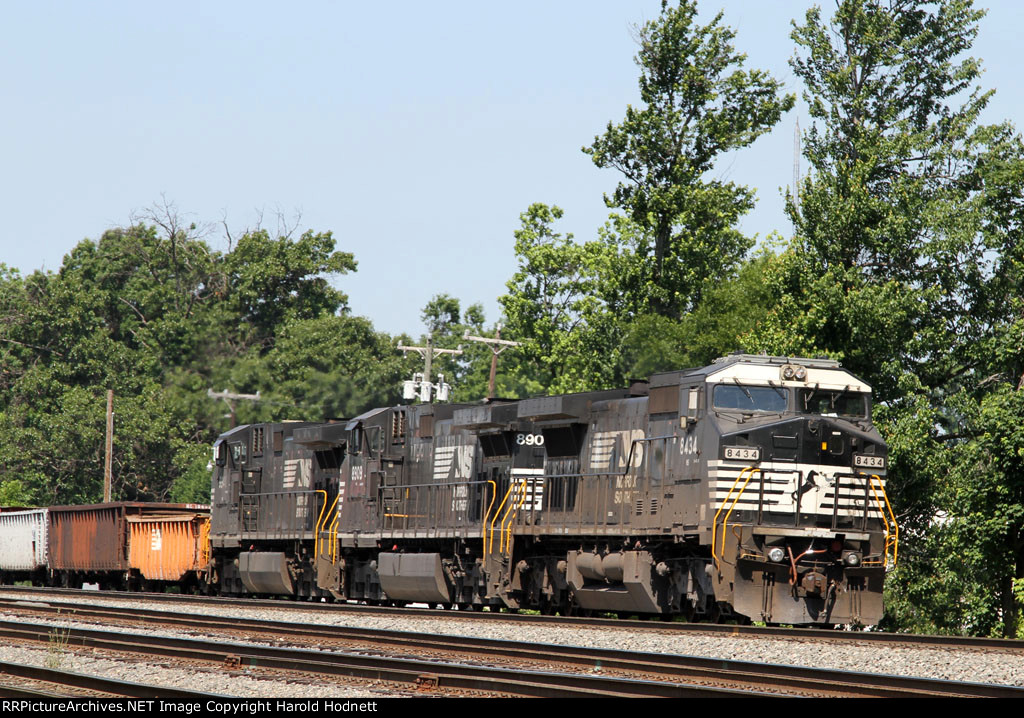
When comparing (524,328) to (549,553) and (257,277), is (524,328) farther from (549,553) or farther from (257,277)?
(549,553)

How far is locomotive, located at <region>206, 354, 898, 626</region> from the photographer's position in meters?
17.6

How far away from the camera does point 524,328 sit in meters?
61.0

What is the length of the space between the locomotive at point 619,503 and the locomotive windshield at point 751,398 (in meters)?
0.02

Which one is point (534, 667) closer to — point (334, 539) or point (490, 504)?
point (490, 504)

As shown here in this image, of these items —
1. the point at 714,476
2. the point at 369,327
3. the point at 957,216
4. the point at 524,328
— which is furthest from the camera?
the point at 369,327

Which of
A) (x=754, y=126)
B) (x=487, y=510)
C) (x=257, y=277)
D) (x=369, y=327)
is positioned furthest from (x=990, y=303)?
(x=257, y=277)

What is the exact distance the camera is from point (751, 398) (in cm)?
1812

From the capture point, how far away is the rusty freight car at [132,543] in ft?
106

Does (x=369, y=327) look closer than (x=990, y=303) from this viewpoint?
No

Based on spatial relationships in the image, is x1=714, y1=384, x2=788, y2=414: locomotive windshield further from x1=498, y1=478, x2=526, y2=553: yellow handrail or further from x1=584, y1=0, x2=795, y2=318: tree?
x1=584, y1=0, x2=795, y2=318: tree

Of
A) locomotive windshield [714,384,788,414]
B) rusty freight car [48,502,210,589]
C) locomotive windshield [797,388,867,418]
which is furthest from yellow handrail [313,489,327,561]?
locomotive windshield [797,388,867,418]

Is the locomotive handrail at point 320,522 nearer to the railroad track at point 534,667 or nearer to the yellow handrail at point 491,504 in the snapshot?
the yellow handrail at point 491,504

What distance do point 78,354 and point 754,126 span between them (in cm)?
4351

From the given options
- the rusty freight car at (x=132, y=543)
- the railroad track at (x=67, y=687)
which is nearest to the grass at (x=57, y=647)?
the railroad track at (x=67, y=687)
